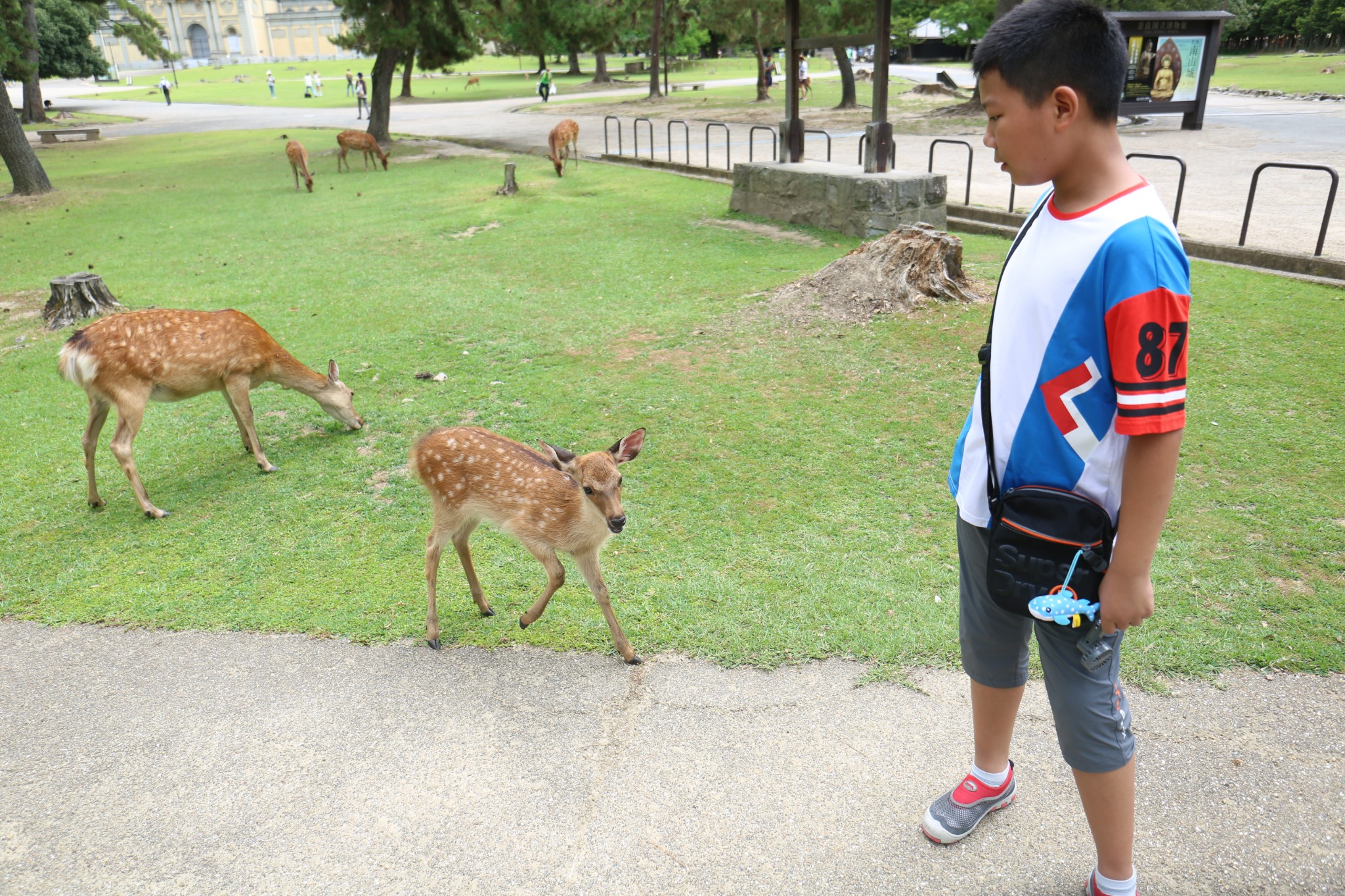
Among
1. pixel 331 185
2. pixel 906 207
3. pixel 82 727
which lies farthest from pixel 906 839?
pixel 331 185

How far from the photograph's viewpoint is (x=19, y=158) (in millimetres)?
18266

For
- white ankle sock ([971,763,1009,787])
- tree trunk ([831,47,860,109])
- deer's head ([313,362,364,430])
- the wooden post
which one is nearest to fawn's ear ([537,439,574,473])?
white ankle sock ([971,763,1009,787])

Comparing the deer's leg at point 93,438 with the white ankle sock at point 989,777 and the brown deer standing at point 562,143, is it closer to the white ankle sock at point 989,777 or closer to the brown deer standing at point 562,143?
the white ankle sock at point 989,777

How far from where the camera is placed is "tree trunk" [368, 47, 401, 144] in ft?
79.8

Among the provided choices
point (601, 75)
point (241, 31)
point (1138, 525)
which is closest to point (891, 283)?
point (1138, 525)

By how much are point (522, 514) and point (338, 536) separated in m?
1.76

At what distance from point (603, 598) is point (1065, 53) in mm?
2788

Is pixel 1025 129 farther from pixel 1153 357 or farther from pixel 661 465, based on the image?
pixel 661 465

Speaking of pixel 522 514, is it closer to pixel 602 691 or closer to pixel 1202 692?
pixel 602 691

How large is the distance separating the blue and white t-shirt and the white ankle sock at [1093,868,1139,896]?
1132mm

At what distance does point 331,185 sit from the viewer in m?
19.7

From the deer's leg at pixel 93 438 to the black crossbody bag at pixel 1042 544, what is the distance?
5.80m

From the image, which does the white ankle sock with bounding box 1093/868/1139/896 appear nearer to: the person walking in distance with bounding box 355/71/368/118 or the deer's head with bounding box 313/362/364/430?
the deer's head with bounding box 313/362/364/430

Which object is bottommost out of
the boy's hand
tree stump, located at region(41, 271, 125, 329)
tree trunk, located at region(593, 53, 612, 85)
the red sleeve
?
tree stump, located at region(41, 271, 125, 329)
